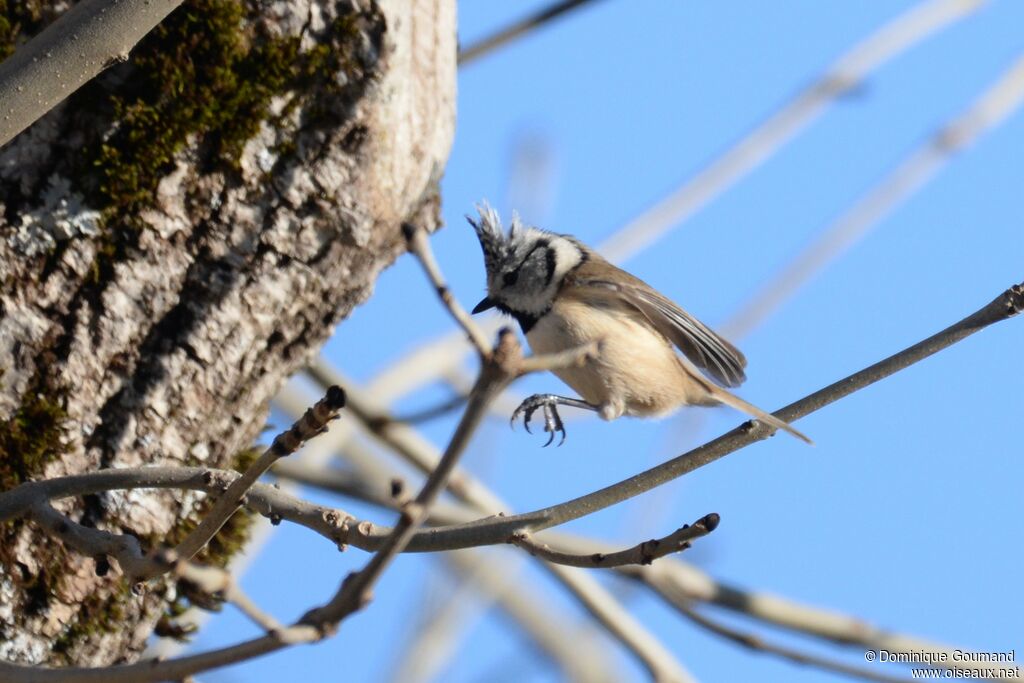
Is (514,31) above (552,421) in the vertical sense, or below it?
above

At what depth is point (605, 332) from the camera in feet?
11.3

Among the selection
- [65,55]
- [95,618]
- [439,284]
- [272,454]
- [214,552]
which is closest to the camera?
[439,284]

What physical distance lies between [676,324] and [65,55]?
2.04 metres

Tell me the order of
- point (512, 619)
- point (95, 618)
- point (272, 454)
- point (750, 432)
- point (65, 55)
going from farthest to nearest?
point (512, 619) → point (95, 618) → point (750, 432) → point (65, 55) → point (272, 454)

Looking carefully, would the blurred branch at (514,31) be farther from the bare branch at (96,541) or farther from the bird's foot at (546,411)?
the bare branch at (96,541)

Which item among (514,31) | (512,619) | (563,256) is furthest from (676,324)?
(512,619)

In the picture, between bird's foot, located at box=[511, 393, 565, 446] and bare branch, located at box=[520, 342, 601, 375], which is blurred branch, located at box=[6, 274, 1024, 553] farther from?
bird's foot, located at box=[511, 393, 565, 446]

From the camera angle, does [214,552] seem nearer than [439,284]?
No

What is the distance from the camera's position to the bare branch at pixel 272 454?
4.99 ft

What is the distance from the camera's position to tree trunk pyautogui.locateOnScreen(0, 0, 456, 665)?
7.93ft

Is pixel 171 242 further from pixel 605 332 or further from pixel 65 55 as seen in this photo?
pixel 605 332

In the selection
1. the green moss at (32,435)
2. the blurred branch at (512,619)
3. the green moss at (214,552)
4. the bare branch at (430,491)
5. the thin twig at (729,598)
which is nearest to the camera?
the bare branch at (430,491)

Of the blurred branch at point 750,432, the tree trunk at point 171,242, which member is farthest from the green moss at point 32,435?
the blurred branch at point 750,432

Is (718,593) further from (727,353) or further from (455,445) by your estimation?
(455,445)
